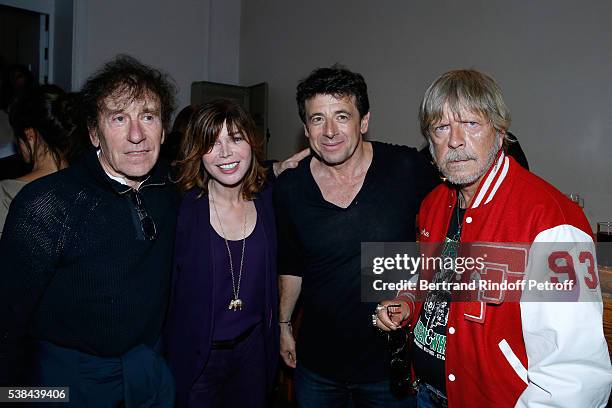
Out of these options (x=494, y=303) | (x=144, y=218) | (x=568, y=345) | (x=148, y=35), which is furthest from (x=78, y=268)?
(x=148, y=35)

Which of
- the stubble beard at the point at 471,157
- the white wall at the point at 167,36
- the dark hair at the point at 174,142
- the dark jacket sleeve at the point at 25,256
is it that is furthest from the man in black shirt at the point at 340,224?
the white wall at the point at 167,36

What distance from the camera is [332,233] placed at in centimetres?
201

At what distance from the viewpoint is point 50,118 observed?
2.22m

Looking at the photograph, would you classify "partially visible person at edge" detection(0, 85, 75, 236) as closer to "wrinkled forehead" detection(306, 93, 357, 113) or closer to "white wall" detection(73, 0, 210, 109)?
"wrinkled forehead" detection(306, 93, 357, 113)

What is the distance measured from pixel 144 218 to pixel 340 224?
82 cm

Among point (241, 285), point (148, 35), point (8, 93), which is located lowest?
point (241, 285)

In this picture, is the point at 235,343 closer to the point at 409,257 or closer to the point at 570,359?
the point at 409,257

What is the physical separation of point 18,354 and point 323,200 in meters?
1.30

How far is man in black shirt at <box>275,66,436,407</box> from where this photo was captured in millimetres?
1999

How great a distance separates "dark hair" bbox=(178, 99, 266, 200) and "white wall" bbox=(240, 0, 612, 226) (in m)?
2.84

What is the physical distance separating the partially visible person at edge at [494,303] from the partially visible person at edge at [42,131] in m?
1.72

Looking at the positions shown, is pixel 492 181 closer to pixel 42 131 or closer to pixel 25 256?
pixel 25 256

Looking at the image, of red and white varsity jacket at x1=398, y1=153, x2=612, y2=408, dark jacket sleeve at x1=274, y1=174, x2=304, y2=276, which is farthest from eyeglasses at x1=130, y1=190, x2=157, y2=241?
red and white varsity jacket at x1=398, y1=153, x2=612, y2=408

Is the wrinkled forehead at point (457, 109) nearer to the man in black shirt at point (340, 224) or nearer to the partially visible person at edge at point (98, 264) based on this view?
the man in black shirt at point (340, 224)
